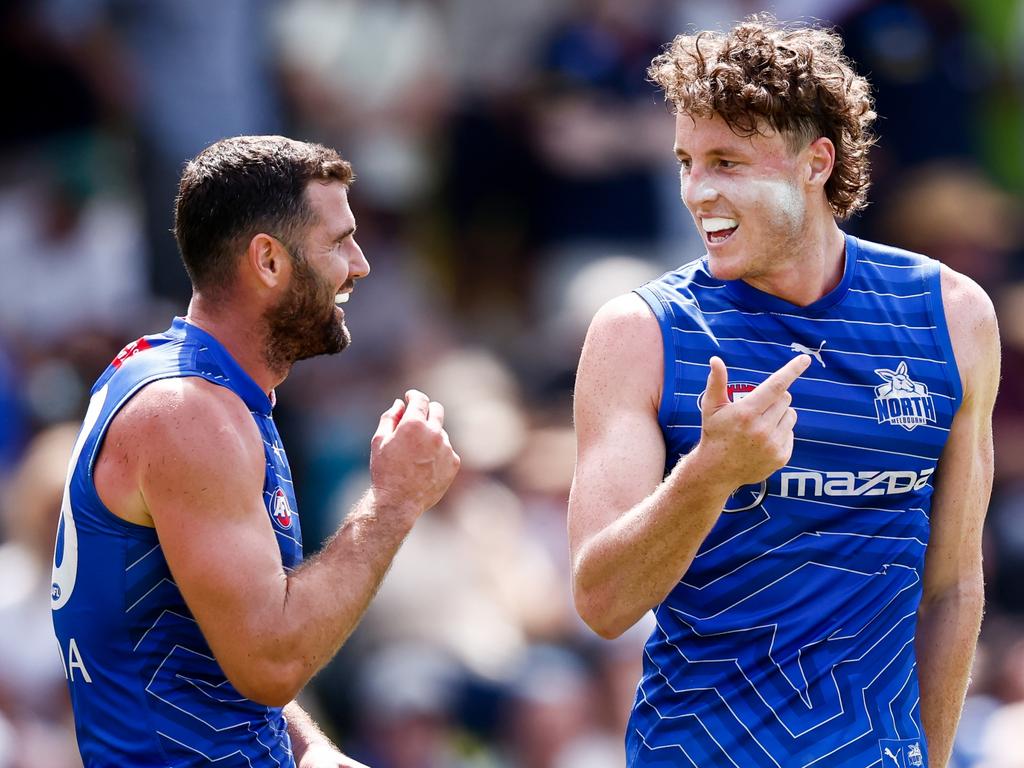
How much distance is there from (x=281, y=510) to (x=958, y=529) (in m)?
1.55

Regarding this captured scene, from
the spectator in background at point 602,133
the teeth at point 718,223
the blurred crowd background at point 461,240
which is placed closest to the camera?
the teeth at point 718,223

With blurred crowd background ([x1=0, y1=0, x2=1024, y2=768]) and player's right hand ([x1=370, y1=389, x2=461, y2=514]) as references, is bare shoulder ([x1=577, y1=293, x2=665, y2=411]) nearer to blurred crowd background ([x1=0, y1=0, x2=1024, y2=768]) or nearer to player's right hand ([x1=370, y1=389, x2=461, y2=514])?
player's right hand ([x1=370, y1=389, x2=461, y2=514])

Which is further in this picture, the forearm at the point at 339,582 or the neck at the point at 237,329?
the neck at the point at 237,329

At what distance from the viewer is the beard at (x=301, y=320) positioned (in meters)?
3.83

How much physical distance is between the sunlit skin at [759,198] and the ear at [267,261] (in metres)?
0.91

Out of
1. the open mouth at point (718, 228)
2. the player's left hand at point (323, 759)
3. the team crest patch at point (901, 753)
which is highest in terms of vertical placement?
the open mouth at point (718, 228)

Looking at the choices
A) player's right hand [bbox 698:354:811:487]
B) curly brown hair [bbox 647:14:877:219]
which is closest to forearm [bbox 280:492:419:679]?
player's right hand [bbox 698:354:811:487]

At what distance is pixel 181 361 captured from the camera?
3.66 m

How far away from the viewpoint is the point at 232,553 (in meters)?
3.47

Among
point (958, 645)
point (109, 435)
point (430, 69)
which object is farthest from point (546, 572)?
point (109, 435)

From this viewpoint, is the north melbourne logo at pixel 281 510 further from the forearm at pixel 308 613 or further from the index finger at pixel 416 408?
the index finger at pixel 416 408

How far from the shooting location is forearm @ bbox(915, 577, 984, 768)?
4004 mm

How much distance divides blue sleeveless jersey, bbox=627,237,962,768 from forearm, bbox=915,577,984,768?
12 cm

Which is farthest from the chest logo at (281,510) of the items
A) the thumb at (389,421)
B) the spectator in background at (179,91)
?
the spectator in background at (179,91)
